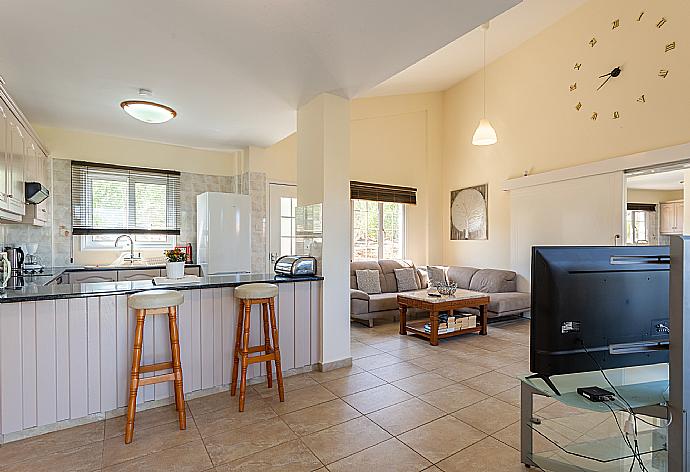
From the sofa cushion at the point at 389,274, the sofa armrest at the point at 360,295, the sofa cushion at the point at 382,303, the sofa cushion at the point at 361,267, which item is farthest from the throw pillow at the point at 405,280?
the sofa armrest at the point at 360,295

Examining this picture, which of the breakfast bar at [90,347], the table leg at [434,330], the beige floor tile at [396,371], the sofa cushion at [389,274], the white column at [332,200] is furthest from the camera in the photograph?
the sofa cushion at [389,274]

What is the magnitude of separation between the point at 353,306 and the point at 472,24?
3.93 meters

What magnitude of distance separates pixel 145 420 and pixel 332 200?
7.24 feet

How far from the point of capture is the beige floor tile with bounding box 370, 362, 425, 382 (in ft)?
11.1

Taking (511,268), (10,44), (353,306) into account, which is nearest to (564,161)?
(511,268)

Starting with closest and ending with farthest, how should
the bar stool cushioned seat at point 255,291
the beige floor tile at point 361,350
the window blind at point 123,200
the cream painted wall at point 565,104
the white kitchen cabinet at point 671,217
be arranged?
the bar stool cushioned seat at point 255,291, the beige floor tile at point 361,350, the cream painted wall at point 565,104, the window blind at point 123,200, the white kitchen cabinet at point 671,217

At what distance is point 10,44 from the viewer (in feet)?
8.36

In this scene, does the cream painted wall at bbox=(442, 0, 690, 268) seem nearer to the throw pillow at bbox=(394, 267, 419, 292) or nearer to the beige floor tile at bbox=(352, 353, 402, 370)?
the throw pillow at bbox=(394, 267, 419, 292)

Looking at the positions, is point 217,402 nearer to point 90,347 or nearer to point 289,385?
point 289,385

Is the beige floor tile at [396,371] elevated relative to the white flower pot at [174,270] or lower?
lower

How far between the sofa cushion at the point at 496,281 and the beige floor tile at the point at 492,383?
267 centimetres

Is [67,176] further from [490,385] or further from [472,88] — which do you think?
[472,88]

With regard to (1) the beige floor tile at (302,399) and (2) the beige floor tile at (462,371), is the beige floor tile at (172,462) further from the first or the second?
(2) the beige floor tile at (462,371)

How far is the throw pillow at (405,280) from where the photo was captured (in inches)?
246
